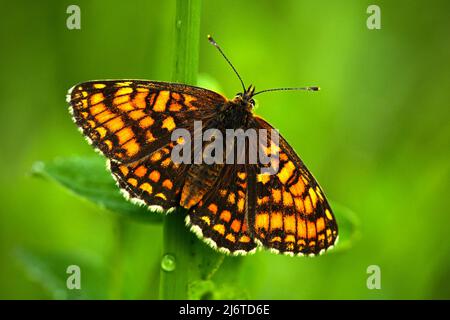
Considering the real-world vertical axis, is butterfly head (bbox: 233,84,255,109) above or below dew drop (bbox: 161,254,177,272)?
above

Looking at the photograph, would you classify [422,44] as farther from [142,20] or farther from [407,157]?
[142,20]

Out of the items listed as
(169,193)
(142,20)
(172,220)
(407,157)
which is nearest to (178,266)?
(172,220)

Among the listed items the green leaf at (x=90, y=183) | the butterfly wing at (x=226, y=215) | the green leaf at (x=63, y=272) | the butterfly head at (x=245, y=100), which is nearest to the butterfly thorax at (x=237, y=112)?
the butterfly head at (x=245, y=100)

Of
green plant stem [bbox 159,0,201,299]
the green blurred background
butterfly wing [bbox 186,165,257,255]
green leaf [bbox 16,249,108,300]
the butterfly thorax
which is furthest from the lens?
the green blurred background

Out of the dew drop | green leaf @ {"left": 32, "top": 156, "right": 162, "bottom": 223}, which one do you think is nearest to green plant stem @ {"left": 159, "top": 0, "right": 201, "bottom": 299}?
the dew drop

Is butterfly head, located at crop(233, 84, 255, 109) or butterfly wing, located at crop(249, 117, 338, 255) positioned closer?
butterfly wing, located at crop(249, 117, 338, 255)

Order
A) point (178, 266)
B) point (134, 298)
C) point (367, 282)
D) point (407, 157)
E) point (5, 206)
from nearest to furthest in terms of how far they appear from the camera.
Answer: point (178, 266) → point (134, 298) → point (367, 282) → point (407, 157) → point (5, 206)

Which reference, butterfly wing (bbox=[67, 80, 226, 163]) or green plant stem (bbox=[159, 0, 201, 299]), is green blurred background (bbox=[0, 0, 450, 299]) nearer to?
butterfly wing (bbox=[67, 80, 226, 163])
